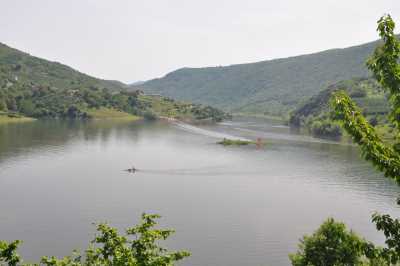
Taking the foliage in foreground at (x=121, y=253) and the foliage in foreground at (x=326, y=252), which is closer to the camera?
the foliage in foreground at (x=121, y=253)

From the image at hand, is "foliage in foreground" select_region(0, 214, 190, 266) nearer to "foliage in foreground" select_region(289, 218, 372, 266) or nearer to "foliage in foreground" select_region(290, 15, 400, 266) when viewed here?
"foliage in foreground" select_region(290, 15, 400, 266)

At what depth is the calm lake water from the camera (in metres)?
68.4

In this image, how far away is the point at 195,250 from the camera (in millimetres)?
64688

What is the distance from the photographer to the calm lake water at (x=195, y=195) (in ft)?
224

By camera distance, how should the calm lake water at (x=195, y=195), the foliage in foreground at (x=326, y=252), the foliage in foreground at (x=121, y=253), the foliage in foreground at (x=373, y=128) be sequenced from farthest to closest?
the calm lake water at (x=195, y=195) < the foliage in foreground at (x=326, y=252) < the foliage in foreground at (x=121, y=253) < the foliage in foreground at (x=373, y=128)

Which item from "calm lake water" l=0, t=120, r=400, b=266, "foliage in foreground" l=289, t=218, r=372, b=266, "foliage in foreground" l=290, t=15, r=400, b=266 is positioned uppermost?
"foliage in foreground" l=290, t=15, r=400, b=266

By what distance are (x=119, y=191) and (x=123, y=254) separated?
266 feet

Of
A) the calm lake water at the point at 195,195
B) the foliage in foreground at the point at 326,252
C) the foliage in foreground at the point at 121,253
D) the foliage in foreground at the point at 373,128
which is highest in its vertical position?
the foliage in foreground at the point at 373,128

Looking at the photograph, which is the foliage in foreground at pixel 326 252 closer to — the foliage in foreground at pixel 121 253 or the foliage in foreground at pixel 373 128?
the foliage in foreground at pixel 121 253

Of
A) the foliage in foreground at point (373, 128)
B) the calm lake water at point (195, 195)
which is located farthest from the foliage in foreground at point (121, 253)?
the calm lake water at point (195, 195)

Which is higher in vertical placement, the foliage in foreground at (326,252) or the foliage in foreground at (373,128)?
the foliage in foreground at (373,128)

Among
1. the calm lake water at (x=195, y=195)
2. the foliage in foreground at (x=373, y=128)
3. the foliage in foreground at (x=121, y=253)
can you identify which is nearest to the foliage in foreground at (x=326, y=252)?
the calm lake water at (x=195, y=195)

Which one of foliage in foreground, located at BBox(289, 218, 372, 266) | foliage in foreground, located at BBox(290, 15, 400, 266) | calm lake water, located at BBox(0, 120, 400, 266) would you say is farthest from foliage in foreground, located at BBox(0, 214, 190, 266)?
calm lake water, located at BBox(0, 120, 400, 266)

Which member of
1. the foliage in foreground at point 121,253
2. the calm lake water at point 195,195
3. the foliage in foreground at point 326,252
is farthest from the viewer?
the calm lake water at point 195,195
